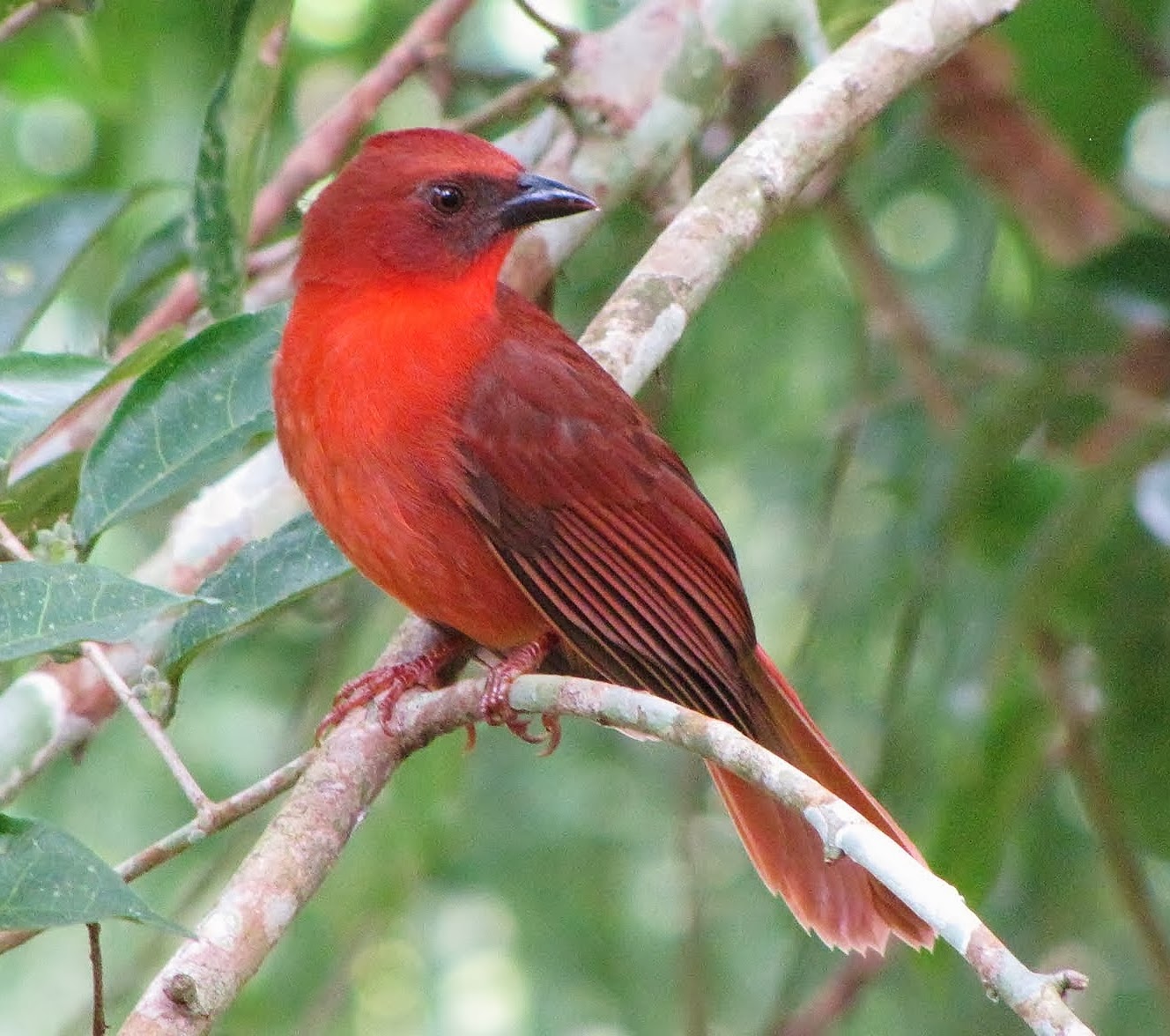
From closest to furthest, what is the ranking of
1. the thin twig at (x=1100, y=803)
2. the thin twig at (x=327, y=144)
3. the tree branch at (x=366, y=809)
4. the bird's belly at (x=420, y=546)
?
1. the tree branch at (x=366, y=809)
2. the bird's belly at (x=420, y=546)
3. the thin twig at (x=1100, y=803)
4. the thin twig at (x=327, y=144)

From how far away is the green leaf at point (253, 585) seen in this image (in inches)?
94.6

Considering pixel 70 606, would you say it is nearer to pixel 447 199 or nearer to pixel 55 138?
pixel 447 199

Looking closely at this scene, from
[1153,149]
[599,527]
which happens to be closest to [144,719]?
[599,527]

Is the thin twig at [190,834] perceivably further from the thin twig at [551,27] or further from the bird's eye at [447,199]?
the thin twig at [551,27]

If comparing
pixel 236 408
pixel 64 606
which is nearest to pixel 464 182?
pixel 236 408

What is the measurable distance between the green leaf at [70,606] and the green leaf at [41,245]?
1.55m

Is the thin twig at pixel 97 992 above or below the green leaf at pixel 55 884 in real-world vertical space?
below

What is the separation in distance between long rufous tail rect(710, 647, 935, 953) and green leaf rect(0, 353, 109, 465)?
1234mm

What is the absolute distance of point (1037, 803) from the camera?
441 centimetres

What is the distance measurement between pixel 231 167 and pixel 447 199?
1.22ft

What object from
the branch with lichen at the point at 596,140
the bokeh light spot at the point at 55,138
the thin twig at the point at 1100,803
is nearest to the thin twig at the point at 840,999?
the thin twig at the point at 1100,803

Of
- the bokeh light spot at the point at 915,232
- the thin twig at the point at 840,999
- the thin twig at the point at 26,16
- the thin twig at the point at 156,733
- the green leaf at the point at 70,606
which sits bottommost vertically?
the thin twig at the point at 840,999

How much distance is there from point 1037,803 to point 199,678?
2163 millimetres

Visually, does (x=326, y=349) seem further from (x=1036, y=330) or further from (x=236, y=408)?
(x=1036, y=330)
